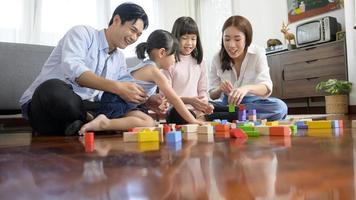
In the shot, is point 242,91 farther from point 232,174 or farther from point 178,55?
point 232,174

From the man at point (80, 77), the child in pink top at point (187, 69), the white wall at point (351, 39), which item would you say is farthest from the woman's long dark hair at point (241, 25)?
the white wall at point (351, 39)

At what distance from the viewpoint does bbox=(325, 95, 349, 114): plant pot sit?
3.10 m

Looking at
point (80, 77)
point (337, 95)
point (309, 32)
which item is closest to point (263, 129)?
point (80, 77)

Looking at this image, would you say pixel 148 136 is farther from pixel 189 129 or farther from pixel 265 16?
pixel 265 16

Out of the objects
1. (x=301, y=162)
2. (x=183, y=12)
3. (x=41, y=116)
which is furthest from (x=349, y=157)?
(x=183, y=12)

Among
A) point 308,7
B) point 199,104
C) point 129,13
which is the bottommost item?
point 199,104

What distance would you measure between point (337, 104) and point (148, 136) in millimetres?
2704

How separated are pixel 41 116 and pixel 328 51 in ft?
9.34

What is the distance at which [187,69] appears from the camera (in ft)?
6.13

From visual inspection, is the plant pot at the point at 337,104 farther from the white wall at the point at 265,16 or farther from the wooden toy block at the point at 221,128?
the wooden toy block at the point at 221,128

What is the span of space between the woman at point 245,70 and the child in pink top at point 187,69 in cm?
10

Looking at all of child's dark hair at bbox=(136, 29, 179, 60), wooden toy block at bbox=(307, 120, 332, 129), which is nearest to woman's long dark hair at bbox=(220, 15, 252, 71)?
child's dark hair at bbox=(136, 29, 179, 60)

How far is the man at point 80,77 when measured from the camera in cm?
129

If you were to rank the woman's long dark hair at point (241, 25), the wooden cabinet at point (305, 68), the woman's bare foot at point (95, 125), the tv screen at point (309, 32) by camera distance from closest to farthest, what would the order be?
1. the woman's bare foot at point (95, 125)
2. the woman's long dark hair at point (241, 25)
3. the wooden cabinet at point (305, 68)
4. the tv screen at point (309, 32)
